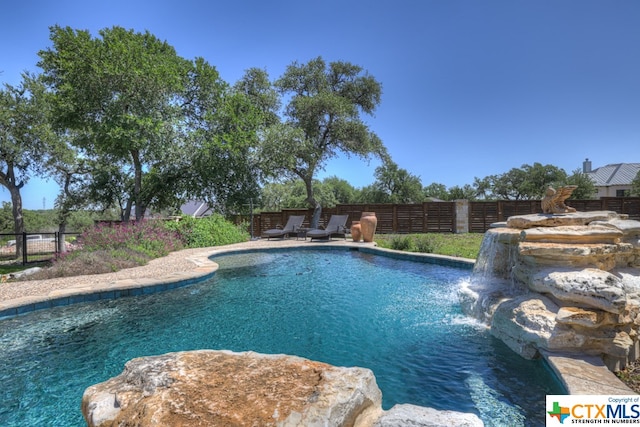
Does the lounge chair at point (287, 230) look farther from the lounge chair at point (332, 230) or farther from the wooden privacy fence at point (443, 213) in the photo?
the wooden privacy fence at point (443, 213)

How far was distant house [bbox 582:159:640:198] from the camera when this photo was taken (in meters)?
37.8

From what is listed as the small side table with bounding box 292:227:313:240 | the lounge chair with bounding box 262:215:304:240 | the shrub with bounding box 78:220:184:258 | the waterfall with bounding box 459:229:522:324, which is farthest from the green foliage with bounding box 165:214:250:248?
the waterfall with bounding box 459:229:522:324

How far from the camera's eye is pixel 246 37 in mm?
12672

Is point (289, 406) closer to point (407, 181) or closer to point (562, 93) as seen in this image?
point (562, 93)

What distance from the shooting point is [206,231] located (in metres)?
13.3

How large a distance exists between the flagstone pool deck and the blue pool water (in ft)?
0.59

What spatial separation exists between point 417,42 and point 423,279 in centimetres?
1047

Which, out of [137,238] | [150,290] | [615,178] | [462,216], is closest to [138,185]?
[137,238]

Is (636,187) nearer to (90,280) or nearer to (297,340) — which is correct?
(297,340)

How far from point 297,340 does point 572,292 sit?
2.74m

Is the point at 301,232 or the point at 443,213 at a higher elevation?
the point at 443,213

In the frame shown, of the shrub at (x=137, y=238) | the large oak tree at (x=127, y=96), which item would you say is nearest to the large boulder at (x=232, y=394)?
the shrub at (x=137, y=238)

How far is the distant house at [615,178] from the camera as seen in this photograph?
37750mm

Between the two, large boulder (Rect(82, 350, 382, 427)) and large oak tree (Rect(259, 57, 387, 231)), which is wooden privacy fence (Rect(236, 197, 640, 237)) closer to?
large oak tree (Rect(259, 57, 387, 231))
